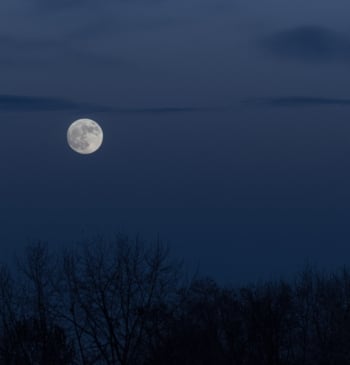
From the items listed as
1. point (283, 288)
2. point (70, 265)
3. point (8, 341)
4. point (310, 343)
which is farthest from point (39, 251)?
point (283, 288)

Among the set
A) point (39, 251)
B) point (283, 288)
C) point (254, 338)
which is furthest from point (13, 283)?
point (283, 288)

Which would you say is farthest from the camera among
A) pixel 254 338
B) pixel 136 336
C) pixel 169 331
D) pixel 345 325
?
pixel 254 338

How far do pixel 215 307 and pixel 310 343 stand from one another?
5341mm

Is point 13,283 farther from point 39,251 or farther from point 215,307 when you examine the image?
point 215,307

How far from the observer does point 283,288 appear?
5497 centimetres

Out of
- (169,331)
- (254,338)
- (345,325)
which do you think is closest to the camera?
(169,331)

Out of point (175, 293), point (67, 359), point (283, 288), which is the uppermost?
point (283, 288)

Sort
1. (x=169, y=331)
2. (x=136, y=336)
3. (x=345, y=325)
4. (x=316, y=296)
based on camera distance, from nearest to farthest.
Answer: (x=136, y=336) < (x=169, y=331) < (x=345, y=325) < (x=316, y=296)

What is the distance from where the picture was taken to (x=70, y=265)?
34844 millimetres

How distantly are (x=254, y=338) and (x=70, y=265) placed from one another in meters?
15.3

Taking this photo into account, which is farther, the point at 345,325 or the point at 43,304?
the point at 345,325

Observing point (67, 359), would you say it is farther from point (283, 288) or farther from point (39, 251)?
point (283, 288)

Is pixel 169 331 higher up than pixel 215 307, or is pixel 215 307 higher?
pixel 215 307

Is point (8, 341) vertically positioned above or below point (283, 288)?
below
